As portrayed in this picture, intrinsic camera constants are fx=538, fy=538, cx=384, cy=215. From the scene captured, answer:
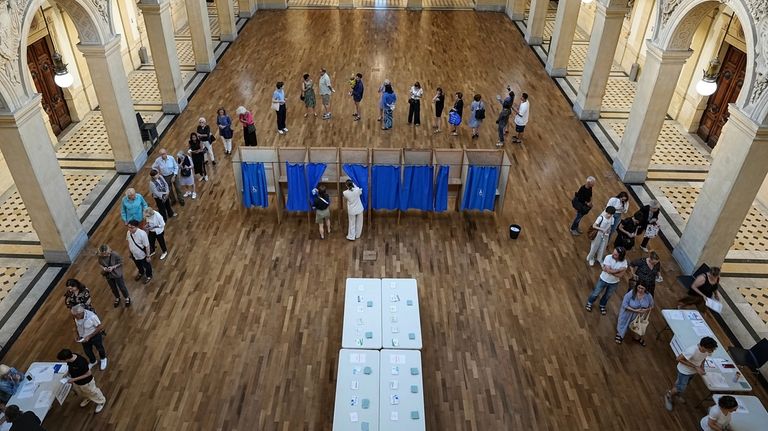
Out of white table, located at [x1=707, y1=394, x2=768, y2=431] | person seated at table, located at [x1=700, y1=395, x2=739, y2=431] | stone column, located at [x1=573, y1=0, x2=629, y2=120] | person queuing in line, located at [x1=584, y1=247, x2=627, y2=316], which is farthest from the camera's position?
stone column, located at [x1=573, y1=0, x2=629, y2=120]

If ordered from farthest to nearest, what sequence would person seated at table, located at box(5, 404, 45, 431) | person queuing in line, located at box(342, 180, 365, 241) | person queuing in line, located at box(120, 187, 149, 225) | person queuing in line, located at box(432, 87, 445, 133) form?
1. person queuing in line, located at box(432, 87, 445, 133)
2. person queuing in line, located at box(342, 180, 365, 241)
3. person queuing in line, located at box(120, 187, 149, 225)
4. person seated at table, located at box(5, 404, 45, 431)

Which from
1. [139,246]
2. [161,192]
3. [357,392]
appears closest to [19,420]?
[139,246]

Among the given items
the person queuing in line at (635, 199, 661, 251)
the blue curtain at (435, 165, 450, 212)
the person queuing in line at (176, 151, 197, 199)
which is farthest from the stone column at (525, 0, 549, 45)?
the person queuing in line at (176, 151, 197, 199)

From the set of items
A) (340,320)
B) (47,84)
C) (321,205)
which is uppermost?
(47,84)

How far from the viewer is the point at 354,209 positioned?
378 inches

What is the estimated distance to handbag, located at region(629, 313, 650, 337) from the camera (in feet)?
25.9

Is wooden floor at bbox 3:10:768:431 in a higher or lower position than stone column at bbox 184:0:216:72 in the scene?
lower

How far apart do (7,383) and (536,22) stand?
59.9ft

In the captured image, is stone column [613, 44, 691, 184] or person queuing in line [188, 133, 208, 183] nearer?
stone column [613, 44, 691, 184]

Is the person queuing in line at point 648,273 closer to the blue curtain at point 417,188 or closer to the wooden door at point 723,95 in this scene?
the blue curtain at point 417,188

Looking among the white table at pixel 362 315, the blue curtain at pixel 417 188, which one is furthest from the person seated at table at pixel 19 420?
the blue curtain at pixel 417 188

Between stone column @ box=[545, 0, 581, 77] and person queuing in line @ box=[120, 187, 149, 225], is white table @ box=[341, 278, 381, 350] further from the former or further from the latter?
stone column @ box=[545, 0, 581, 77]

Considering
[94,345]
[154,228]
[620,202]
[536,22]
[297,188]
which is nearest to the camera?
[94,345]

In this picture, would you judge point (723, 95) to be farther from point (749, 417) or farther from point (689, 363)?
point (749, 417)
